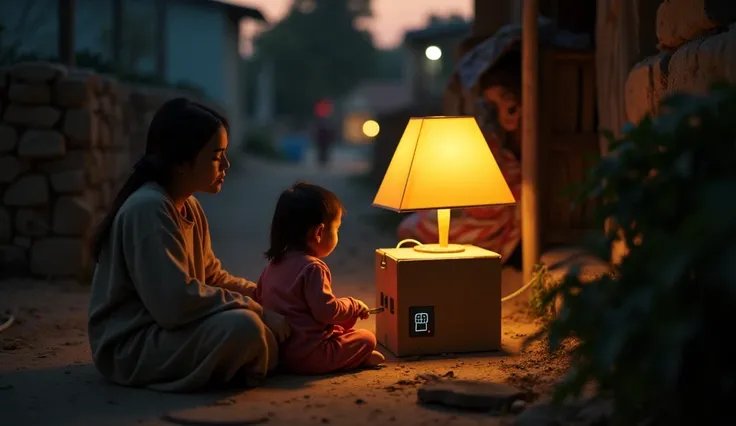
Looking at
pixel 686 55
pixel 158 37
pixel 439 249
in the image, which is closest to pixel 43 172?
pixel 439 249

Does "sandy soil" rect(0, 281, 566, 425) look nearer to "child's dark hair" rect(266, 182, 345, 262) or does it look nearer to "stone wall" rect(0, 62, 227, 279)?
"child's dark hair" rect(266, 182, 345, 262)

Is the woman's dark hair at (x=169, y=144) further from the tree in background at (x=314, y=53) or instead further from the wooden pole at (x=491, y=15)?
the tree in background at (x=314, y=53)

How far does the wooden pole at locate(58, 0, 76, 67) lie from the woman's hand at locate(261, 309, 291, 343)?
446cm

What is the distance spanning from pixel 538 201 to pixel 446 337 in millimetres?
1522

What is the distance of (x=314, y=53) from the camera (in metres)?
51.4

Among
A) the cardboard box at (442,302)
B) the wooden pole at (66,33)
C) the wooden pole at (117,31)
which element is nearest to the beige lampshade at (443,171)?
the cardboard box at (442,302)

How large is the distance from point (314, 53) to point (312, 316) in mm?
47755

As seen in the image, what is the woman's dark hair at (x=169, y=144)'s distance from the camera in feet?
14.2

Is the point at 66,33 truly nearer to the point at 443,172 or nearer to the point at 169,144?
the point at 169,144

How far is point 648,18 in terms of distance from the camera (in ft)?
18.5

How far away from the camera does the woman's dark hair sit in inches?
170

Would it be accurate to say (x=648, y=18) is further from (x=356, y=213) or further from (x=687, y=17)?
(x=356, y=213)

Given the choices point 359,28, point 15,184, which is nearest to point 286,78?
point 359,28

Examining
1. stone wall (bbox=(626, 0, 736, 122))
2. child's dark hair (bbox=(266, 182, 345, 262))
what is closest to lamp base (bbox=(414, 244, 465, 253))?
child's dark hair (bbox=(266, 182, 345, 262))
